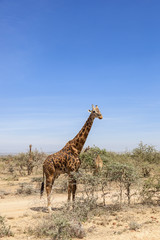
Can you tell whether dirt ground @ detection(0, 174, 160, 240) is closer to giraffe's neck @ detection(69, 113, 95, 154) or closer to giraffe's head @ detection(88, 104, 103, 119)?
giraffe's neck @ detection(69, 113, 95, 154)

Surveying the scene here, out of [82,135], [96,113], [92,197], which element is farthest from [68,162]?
[96,113]

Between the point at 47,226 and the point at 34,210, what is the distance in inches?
124

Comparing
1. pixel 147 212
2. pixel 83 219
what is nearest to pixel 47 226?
pixel 83 219

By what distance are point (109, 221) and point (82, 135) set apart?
336 cm

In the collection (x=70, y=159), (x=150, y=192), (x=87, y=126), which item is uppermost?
(x=87, y=126)

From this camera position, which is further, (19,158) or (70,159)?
(19,158)

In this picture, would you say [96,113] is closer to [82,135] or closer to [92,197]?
[82,135]

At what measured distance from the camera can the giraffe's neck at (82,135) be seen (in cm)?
990

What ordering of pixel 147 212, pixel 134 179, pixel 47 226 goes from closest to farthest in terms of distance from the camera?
1. pixel 47 226
2. pixel 147 212
3. pixel 134 179

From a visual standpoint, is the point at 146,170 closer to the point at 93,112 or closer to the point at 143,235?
the point at 93,112

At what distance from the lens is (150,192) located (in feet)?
36.6

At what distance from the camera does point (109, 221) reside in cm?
823

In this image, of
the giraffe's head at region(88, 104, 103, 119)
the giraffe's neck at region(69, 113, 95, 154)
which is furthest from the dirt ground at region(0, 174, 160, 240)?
the giraffe's head at region(88, 104, 103, 119)

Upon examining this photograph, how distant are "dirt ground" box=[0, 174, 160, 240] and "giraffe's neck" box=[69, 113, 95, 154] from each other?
255cm
